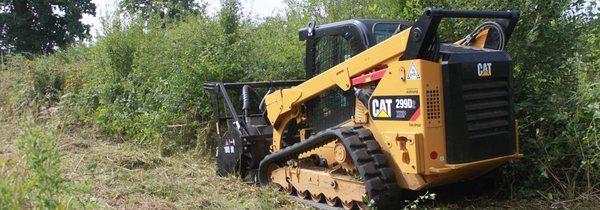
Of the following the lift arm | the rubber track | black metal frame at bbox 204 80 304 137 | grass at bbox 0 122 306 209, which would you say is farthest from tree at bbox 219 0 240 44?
the rubber track

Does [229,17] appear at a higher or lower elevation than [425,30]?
higher

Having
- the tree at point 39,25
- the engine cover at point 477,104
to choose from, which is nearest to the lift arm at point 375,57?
the engine cover at point 477,104

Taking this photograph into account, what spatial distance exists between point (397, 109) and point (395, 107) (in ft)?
0.09

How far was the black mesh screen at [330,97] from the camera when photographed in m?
6.23

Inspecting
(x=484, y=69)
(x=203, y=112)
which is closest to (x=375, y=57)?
(x=484, y=69)

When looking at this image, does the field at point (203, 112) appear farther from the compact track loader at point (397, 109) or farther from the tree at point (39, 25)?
the tree at point (39, 25)

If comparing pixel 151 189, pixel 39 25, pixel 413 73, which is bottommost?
pixel 151 189

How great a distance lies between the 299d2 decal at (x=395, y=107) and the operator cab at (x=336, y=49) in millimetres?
577

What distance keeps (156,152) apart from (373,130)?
528 cm

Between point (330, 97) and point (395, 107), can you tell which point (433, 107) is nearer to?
point (395, 107)

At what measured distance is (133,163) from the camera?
26.9ft

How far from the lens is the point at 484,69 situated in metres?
5.25

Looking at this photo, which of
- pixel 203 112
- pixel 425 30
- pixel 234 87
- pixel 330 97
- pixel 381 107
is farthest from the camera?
pixel 203 112

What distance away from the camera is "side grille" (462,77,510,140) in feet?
17.0
